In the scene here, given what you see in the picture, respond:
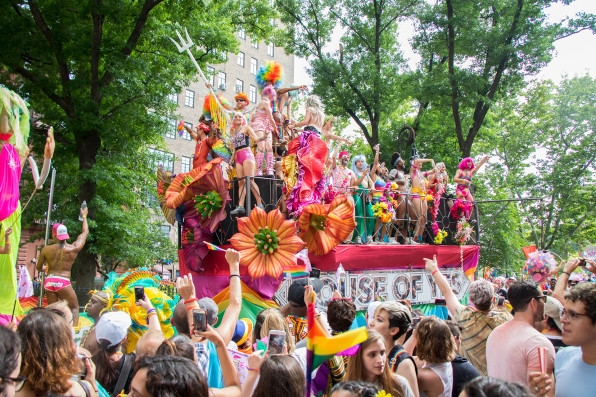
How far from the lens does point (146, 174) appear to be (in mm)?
14859

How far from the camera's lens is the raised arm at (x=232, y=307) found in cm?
303

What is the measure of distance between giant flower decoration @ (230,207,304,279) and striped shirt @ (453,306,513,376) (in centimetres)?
348

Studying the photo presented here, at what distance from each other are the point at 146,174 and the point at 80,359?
12.7 meters

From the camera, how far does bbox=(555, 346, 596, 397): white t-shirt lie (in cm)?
249

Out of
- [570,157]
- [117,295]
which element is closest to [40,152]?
[117,295]

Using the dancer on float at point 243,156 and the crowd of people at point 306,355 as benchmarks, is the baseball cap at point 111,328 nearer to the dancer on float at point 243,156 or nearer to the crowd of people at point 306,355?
the crowd of people at point 306,355

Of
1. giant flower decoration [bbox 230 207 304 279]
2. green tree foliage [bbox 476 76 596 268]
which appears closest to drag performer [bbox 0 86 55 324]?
giant flower decoration [bbox 230 207 304 279]

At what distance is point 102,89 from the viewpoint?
1271 cm

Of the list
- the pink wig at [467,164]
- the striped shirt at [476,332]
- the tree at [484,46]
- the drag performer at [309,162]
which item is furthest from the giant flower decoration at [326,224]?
the tree at [484,46]

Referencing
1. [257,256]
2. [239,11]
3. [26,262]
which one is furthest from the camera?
[26,262]

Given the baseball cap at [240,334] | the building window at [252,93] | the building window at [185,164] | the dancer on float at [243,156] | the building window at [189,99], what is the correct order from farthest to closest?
1. the building window at [252,93]
2. the building window at [185,164]
3. the building window at [189,99]
4. the dancer on float at [243,156]
5. the baseball cap at [240,334]

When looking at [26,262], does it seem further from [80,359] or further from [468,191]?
[80,359]

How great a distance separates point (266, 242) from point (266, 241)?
0.01 meters

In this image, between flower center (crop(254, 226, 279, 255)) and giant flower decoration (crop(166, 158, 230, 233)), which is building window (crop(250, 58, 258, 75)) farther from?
flower center (crop(254, 226, 279, 255))
